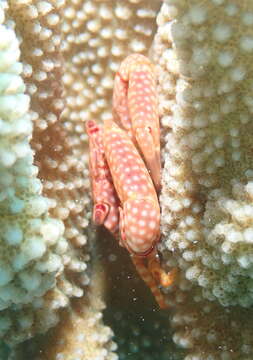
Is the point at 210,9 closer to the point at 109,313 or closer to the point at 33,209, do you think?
the point at 33,209

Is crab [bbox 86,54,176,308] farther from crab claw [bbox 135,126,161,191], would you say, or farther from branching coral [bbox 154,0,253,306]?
branching coral [bbox 154,0,253,306]

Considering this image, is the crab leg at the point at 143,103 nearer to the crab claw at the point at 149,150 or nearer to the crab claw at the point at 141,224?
the crab claw at the point at 149,150

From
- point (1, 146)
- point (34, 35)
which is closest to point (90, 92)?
point (34, 35)

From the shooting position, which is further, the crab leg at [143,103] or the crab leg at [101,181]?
the crab leg at [101,181]

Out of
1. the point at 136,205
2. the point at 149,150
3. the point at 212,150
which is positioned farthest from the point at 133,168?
the point at 212,150

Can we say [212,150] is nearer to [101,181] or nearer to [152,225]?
[152,225]

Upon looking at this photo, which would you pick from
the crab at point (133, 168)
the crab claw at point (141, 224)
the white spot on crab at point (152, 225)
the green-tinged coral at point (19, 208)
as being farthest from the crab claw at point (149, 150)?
the green-tinged coral at point (19, 208)

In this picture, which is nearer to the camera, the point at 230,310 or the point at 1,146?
the point at 1,146
